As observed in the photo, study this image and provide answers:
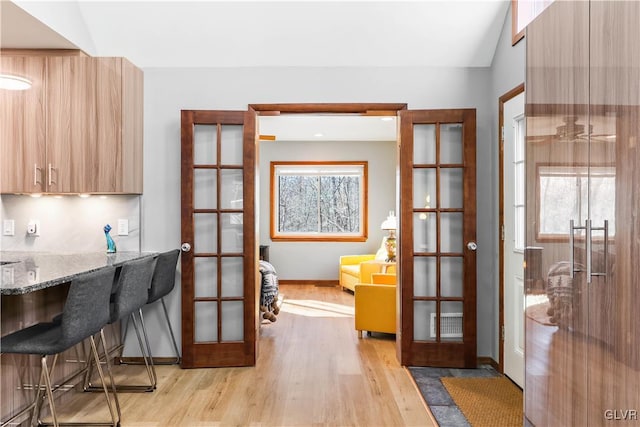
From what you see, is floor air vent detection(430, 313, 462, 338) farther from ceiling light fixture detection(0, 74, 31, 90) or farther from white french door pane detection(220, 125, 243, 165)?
ceiling light fixture detection(0, 74, 31, 90)

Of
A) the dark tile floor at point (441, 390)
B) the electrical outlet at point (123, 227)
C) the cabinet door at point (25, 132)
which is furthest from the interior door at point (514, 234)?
the cabinet door at point (25, 132)

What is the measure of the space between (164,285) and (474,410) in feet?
7.32

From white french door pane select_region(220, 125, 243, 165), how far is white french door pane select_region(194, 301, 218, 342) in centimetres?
111

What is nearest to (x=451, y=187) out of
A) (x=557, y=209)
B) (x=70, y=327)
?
(x=557, y=209)

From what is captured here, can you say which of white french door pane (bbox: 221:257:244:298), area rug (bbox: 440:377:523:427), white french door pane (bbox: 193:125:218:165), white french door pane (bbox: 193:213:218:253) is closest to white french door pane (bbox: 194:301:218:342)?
white french door pane (bbox: 221:257:244:298)

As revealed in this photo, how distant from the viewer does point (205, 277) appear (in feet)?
12.2

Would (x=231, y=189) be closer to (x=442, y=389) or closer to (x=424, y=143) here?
(x=424, y=143)

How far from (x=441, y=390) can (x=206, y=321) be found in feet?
5.91

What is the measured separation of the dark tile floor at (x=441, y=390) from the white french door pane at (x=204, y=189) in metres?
2.01

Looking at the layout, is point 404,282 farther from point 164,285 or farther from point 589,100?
point 589,100

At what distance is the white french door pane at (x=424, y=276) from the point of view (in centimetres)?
376

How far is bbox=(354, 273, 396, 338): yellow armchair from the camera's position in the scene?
14.8 feet

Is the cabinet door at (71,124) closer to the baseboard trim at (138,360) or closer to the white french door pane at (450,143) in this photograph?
the baseboard trim at (138,360)

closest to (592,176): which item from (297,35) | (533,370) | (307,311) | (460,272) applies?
(533,370)
